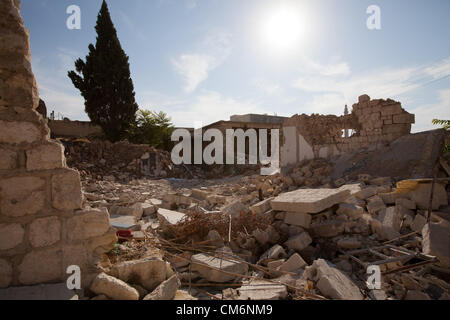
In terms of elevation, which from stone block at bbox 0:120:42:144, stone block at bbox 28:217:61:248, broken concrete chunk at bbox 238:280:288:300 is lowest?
broken concrete chunk at bbox 238:280:288:300

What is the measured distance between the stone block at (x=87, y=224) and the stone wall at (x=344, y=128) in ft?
26.9

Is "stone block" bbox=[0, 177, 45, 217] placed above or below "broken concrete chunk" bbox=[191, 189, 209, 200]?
above

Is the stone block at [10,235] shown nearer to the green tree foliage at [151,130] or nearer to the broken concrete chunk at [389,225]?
the broken concrete chunk at [389,225]

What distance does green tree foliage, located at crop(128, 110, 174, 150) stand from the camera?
53.7 ft

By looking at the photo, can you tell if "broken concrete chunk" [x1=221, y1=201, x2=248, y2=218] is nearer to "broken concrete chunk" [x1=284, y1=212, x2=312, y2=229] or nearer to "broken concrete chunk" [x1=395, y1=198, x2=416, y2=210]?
"broken concrete chunk" [x1=284, y1=212, x2=312, y2=229]

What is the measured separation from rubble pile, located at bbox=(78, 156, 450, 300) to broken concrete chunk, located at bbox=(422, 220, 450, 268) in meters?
0.01

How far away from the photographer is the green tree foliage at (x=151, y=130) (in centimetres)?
1636

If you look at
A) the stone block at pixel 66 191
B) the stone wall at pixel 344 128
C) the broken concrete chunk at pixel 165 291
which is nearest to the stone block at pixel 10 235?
the stone block at pixel 66 191

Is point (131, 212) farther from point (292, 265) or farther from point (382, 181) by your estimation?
point (382, 181)

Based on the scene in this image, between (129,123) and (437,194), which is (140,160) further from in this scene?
(437,194)

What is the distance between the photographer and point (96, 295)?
1.99 meters

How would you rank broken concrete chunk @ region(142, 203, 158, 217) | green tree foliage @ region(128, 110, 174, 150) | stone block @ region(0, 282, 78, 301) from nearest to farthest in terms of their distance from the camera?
stone block @ region(0, 282, 78, 301)
broken concrete chunk @ region(142, 203, 158, 217)
green tree foliage @ region(128, 110, 174, 150)

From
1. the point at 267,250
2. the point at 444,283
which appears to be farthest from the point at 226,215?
the point at 444,283

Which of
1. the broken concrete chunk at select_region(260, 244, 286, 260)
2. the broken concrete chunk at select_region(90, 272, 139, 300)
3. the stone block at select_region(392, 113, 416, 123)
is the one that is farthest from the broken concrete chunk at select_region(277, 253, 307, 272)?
the stone block at select_region(392, 113, 416, 123)
